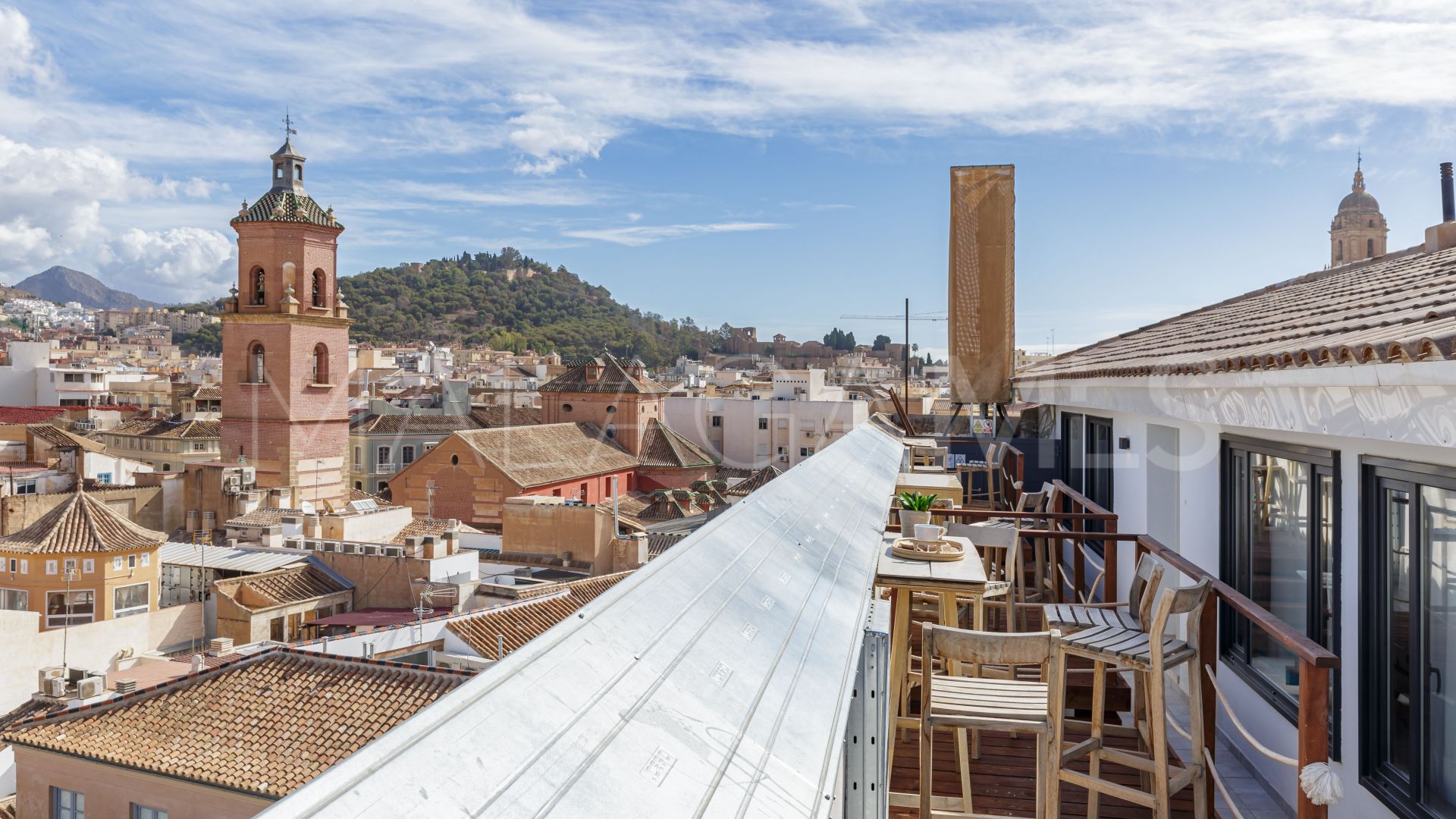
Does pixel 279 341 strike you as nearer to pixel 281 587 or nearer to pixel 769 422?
pixel 281 587

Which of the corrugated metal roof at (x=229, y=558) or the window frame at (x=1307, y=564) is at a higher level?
the window frame at (x=1307, y=564)

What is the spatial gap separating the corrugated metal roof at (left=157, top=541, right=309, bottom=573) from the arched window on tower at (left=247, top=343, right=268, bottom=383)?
266 inches

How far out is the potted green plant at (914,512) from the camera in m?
3.75

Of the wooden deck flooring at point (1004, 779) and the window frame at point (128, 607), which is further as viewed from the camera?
the window frame at point (128, 607)

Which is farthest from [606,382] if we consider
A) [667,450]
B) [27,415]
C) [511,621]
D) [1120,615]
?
[1120,615]

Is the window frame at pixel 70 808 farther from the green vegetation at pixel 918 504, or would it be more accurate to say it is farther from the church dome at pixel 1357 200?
the church dome at pixel 1357 200

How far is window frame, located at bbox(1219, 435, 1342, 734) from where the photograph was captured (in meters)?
2.84

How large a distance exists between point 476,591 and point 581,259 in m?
110

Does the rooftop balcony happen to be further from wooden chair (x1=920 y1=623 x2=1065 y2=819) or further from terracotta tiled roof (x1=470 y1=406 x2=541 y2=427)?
terracotta tiled roof (x1=470 y1=406 x2=541 y2=427)

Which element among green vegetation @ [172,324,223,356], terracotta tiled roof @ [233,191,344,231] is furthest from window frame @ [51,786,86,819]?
green vegetation @ [172,324,223,356]

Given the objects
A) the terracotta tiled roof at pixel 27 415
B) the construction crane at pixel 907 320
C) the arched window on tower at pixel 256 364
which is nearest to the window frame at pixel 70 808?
the construction crane at pixel 907 320

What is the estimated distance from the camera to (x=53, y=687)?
44.4 feet

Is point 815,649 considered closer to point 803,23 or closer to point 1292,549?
point 1292,549

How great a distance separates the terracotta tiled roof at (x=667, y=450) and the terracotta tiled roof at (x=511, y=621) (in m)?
21.4
